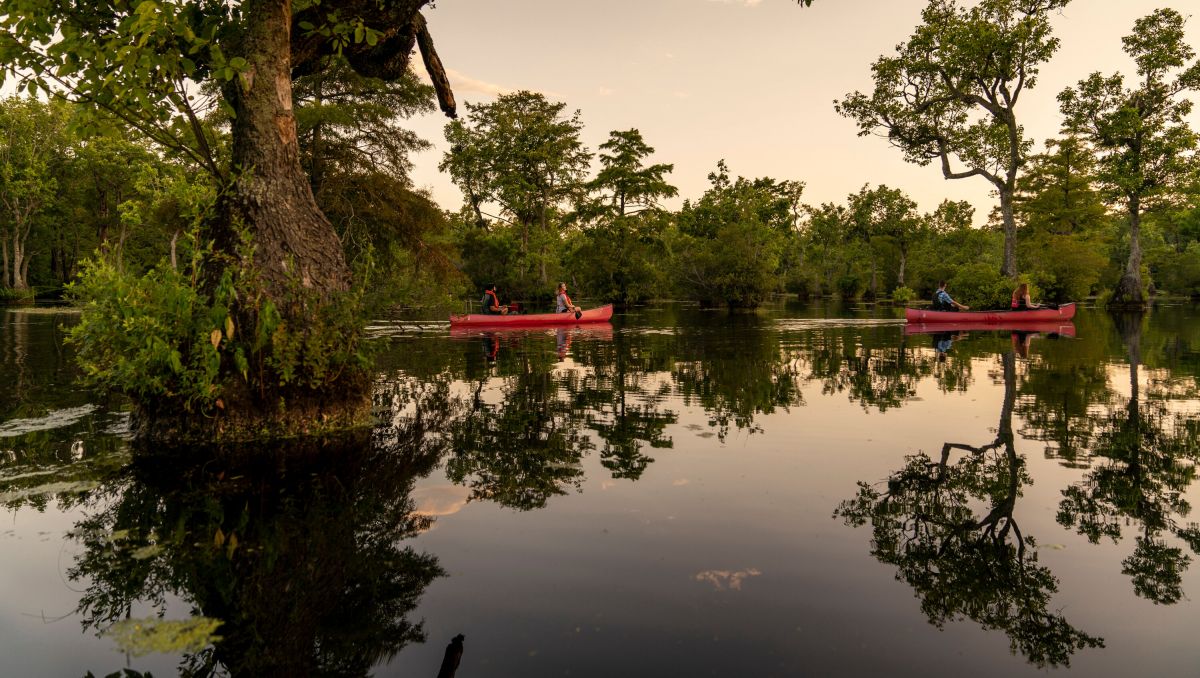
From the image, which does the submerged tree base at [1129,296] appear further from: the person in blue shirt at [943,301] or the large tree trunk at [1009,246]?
the person in blue shirt at [943,301]

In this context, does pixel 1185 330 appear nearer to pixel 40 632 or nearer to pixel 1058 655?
pixel 1058 655

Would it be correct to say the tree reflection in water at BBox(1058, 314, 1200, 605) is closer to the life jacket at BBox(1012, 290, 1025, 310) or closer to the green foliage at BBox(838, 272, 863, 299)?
the life jacket at BBox(1012, 290, 1025, 310)

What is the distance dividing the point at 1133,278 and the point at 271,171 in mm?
48003

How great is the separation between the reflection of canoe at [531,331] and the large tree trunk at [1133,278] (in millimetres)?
33644

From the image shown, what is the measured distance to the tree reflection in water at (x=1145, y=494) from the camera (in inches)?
174

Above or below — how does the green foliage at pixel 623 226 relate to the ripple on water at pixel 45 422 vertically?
above

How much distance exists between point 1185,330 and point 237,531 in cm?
3199

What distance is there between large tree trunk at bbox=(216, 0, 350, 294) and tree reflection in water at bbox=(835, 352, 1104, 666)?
6.62m

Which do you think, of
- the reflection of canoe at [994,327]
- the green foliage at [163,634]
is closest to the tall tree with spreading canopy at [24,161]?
the reflection of canoe at [994,327]

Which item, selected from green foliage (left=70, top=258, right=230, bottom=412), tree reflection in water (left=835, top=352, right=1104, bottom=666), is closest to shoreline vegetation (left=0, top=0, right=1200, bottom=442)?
green foliage (left=70, top=258, right=230, bottom=412)

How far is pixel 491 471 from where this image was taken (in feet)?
22.1

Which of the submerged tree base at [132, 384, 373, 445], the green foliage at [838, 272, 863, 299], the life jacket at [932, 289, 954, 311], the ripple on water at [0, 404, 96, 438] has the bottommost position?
the ripple on water at [0, 404, 96, 438]

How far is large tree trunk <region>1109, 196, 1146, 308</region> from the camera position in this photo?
38500mm

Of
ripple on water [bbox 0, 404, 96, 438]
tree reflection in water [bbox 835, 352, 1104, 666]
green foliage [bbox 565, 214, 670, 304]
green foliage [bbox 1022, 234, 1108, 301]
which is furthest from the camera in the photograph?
green foliage [bbox 565, 214, 670, 304]
